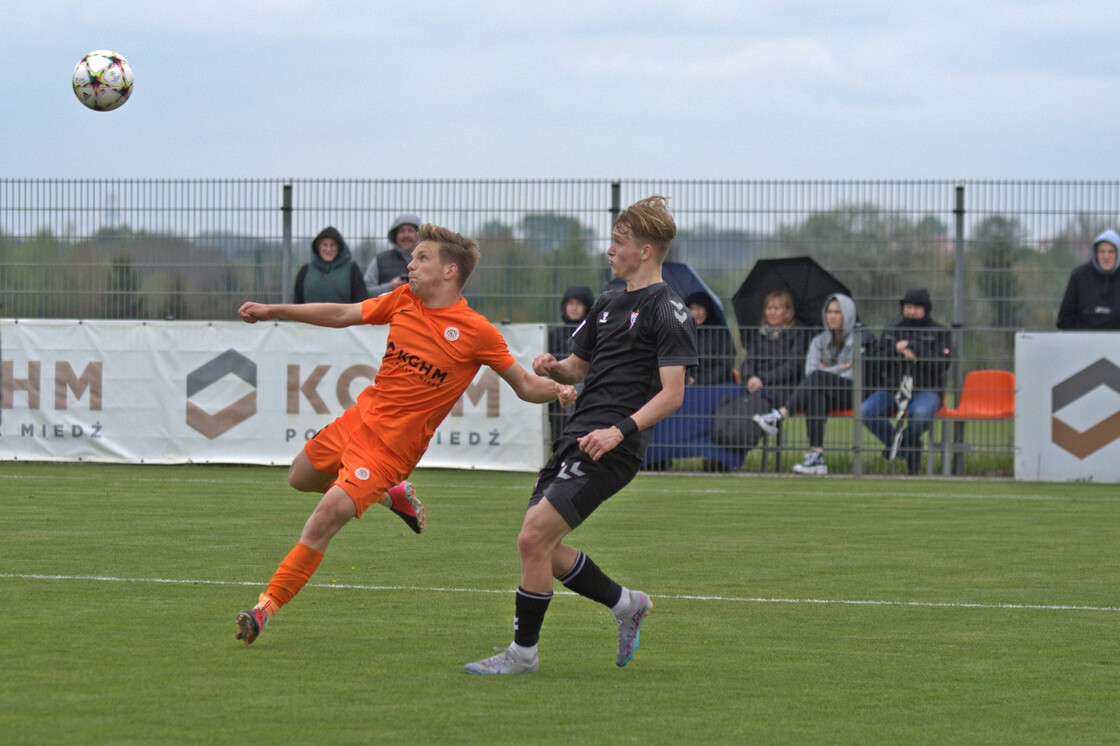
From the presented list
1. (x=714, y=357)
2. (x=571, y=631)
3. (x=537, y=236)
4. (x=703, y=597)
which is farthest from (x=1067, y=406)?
(x=571, y=631)

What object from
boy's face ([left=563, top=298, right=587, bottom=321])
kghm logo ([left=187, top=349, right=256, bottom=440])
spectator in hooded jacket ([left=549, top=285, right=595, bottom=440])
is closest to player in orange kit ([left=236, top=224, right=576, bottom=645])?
spectator in hooded jacket ([left=549, top=285, right=595, bottom=440])

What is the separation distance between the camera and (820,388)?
16.2 m

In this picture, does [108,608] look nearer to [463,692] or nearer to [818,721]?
[463,692]

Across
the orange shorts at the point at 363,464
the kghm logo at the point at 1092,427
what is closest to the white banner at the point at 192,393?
the kghm logo at the point at 1092,427

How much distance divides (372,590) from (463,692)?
246 cm

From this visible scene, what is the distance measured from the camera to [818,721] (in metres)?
5.18

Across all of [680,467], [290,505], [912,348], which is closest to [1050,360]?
[912,348]

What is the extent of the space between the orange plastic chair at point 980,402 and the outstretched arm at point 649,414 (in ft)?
35.2

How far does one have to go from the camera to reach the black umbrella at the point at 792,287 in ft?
55.6

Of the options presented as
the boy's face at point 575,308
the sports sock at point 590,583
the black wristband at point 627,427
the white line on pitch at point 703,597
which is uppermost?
the boy's face at point 575,308

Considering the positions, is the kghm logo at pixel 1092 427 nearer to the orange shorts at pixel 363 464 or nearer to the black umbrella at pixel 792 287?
the black umbrella at pixel 792 287

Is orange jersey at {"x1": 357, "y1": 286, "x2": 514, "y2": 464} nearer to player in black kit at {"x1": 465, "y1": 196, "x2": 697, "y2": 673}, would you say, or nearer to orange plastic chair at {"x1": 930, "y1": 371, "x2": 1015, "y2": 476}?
player in black kit at {"x1": 465, "y1": 196, "x2": 697, "y2": 673}

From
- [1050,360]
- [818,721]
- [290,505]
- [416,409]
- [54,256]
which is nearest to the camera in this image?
[818,721]

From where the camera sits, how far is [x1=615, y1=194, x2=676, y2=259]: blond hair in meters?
6.13
